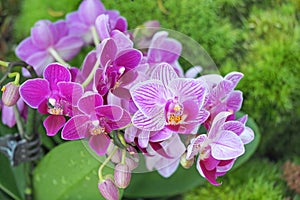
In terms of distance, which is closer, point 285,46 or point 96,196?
point 96,196

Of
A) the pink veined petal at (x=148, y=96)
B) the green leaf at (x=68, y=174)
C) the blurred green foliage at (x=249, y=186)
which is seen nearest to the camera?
the pink veined petal at (x=148, y=96)

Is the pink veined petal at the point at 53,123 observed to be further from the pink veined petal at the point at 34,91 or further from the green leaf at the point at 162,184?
the green leaf at the point at 162,184

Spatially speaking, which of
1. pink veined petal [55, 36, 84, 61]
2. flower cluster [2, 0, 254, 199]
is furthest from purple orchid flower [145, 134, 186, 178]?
pink veined petal [55, 36, 84, 61]

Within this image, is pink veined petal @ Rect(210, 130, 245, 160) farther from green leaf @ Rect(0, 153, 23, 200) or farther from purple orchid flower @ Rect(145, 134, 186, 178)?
green leaf @ Rect(0, 153, 23, 200)

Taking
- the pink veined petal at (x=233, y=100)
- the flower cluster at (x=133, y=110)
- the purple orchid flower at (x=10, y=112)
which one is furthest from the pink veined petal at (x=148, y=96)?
the purple orchid flower at (x=10, y=112)

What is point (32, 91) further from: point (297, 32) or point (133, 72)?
point (297, 32)

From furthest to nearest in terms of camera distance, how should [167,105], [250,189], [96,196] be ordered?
[250,189]
[96,196]
[167,105]

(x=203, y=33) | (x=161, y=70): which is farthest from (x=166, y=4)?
(x=161, y=70)
